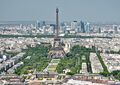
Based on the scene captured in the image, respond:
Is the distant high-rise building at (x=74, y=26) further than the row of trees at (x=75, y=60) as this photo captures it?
Yes

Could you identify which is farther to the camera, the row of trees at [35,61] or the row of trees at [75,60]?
the row of trees at [75,60]

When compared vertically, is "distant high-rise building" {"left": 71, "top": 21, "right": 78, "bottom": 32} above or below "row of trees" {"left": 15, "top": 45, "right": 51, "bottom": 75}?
below

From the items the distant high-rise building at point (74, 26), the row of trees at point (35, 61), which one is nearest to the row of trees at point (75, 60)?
the row of trees at point (35, 61)

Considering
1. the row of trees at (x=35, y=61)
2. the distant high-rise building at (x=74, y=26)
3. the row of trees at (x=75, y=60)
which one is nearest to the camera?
the row of trees at (x=35, y=61)

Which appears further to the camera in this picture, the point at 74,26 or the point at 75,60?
the point at 74,26

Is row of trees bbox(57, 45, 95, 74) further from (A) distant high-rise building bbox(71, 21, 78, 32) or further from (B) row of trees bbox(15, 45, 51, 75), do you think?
(A) distant high-rise building bbox(71, 21, 78, 32)

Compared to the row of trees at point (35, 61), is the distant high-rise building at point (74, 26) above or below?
below

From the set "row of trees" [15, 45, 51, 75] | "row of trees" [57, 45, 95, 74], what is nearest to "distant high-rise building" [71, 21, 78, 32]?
"row of trees" [57, 45, 95, 74]

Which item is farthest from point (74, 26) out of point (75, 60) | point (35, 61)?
point (35, 61)

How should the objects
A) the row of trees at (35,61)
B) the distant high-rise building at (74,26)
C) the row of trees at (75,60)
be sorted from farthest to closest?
the distant high-rise building at (74,26) < the row of trees at (75,60) < the row of trees at (35,61)

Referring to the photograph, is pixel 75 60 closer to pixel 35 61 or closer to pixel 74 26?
pixel 35 61

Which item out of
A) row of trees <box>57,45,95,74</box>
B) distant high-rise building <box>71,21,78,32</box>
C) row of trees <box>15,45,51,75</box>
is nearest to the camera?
row of trees <box>15,45,51,75</box>

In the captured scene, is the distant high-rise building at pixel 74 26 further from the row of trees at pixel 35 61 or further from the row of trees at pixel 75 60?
the row of trees at pixel 35 61
